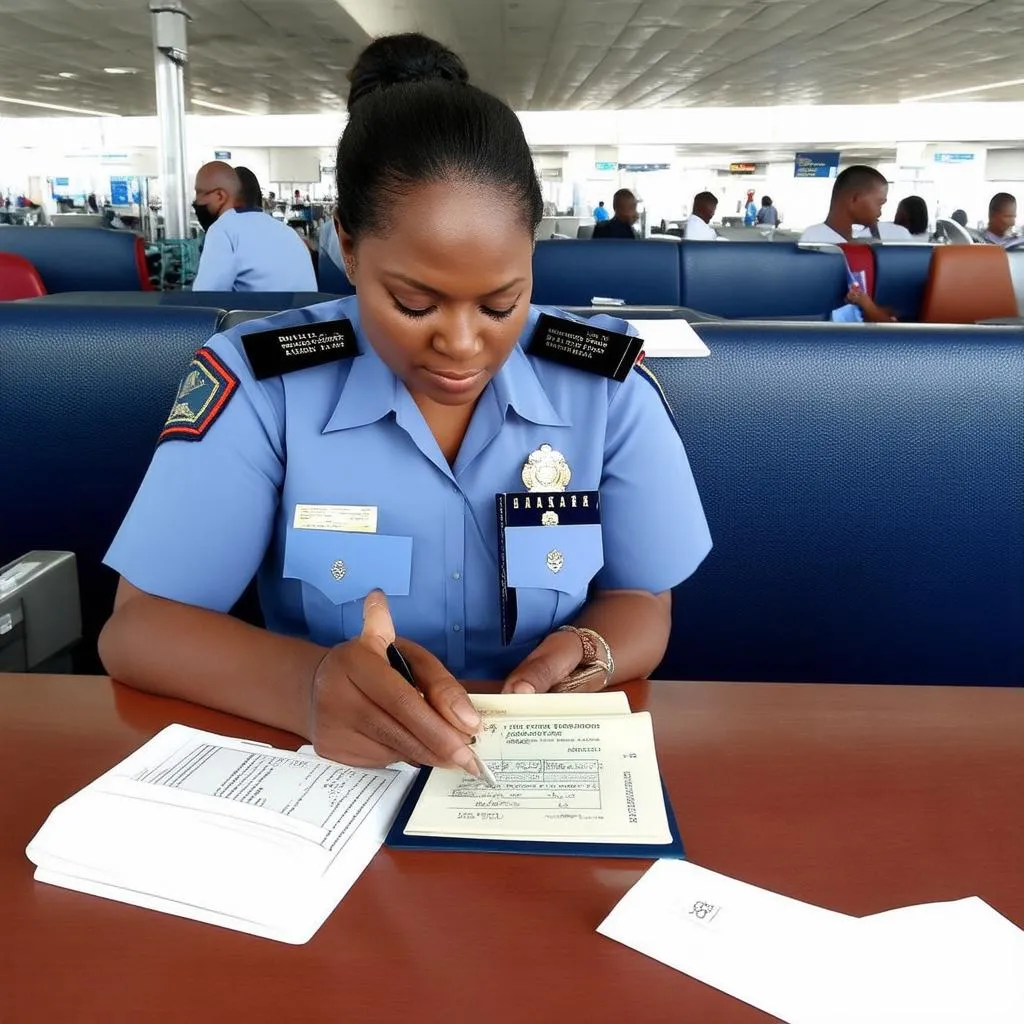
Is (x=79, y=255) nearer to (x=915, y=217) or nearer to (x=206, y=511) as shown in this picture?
(x=206, y=511)

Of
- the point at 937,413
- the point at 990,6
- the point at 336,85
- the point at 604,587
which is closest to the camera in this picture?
the point at 604,587

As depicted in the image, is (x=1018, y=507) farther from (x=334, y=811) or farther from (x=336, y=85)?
(x=336, y=85)

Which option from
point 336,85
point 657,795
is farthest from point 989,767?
point 336,85

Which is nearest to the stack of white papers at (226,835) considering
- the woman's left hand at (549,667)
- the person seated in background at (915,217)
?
the woman's left hand at (549,667)

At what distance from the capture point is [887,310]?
3.88m

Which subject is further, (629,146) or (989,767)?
(629,146)

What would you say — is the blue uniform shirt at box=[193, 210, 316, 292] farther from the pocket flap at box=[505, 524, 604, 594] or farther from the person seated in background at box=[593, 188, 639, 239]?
the person seated in background at box=[593, 188, 639, 239]

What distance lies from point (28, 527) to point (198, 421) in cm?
75

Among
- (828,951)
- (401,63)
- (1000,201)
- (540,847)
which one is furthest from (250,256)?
(1000,201)

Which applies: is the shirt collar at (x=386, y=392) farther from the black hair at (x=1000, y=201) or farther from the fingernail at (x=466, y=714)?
the black hair at (x=1000, y=201)

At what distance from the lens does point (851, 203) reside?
4.83 m

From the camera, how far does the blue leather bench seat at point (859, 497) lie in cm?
153

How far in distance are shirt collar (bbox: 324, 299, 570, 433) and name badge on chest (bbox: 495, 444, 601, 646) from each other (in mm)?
47

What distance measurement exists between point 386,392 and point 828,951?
74 cm
